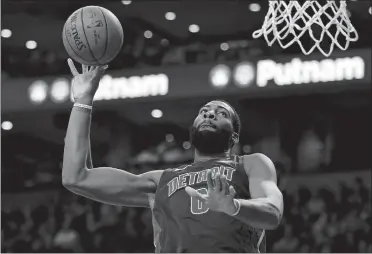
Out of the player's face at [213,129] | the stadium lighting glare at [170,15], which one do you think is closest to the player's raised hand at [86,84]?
the player's face at [213,129]

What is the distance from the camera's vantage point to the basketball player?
10.0 feet

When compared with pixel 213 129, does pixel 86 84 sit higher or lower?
higher

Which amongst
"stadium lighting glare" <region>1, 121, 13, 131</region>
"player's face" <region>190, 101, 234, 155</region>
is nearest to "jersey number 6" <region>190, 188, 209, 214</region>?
"player's face" <region>190, 101, 234, 155</region>

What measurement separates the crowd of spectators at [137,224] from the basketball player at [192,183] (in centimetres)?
641

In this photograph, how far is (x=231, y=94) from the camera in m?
10.2

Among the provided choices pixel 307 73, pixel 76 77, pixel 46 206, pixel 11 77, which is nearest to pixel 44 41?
pixel 11 77

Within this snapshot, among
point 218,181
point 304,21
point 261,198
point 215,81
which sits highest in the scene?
point 304,21

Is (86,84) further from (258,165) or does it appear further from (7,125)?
(7,125)

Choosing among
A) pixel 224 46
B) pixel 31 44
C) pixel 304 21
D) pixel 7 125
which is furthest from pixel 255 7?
pixel 304 21

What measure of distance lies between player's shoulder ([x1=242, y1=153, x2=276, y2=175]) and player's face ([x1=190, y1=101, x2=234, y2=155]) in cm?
14

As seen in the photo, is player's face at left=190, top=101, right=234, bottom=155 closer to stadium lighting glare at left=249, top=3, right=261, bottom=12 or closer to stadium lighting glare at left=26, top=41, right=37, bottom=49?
stadium lighting glare at left=249, top=3, right=261, bottom=12

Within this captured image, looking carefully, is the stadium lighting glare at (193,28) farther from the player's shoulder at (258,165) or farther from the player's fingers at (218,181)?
the player's fingers at (218,181)

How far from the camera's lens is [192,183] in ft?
10.6

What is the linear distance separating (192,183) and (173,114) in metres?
7.56
